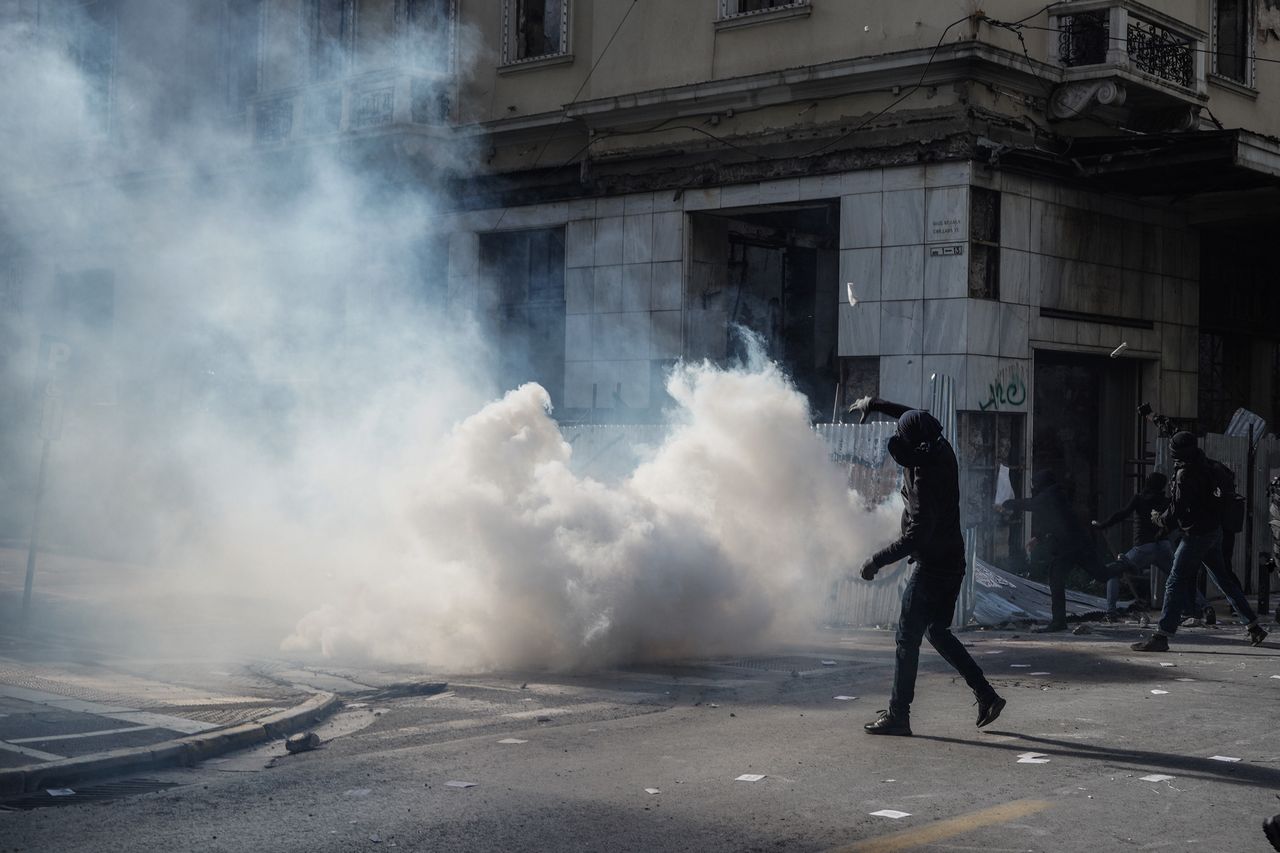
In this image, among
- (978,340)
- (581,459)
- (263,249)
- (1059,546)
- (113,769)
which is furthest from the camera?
(263,249)

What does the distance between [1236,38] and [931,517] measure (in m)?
15.7

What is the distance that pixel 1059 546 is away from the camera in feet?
43.2

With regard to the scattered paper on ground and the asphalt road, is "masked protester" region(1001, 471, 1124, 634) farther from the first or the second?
the scattered paper on ground

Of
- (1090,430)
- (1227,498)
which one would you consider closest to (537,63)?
(1090,430)

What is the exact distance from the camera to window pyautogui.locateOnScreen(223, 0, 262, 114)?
21.2 meters

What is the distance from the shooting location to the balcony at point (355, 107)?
19766 mm

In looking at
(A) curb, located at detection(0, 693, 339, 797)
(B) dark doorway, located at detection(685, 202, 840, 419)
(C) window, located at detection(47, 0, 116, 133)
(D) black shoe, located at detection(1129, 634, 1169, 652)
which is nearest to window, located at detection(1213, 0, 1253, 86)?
(B) dark doorway, located at detection(685, 202, 840, 419)

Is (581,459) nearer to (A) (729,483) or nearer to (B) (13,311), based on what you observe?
(A) (729,483)

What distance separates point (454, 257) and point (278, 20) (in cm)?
444

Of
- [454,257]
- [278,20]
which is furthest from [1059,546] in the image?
[278,20]

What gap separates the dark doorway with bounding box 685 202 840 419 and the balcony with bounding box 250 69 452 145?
4353 millimetres

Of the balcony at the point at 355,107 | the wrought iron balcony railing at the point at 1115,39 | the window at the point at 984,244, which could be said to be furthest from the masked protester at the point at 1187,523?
the balcony at the point at 355,107

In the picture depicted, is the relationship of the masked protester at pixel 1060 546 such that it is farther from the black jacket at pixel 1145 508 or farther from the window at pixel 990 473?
the window at pixel 990 473

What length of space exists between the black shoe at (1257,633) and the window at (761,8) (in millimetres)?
9170
